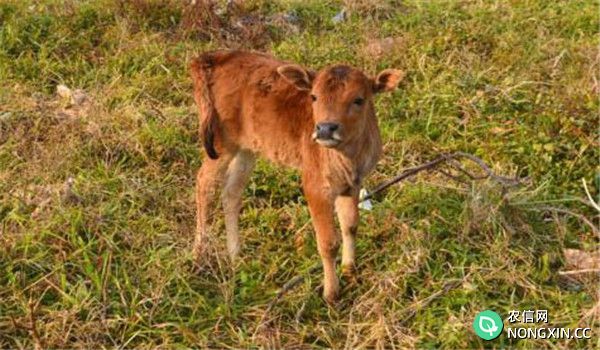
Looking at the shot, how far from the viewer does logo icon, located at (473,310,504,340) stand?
12.6 feet

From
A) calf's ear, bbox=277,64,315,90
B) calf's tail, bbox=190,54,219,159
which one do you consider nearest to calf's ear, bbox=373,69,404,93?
calf's ear, bbox=277,64,315,90

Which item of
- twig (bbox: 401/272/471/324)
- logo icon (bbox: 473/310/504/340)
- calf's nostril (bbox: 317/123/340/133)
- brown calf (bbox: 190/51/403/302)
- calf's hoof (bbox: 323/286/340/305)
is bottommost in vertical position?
calf's hoof (bbox: 323/286/340/305)

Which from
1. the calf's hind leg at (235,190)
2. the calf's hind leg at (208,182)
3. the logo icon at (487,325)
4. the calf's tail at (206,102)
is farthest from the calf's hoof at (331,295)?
the calf's tail at (206,102)

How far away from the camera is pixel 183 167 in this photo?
227 inches

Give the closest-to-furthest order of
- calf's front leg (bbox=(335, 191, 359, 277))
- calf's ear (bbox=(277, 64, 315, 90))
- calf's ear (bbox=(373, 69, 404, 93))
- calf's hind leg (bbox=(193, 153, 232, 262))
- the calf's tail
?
calf's ear (bbox=(373, 69, 404, 93)), calf's ear (bbox=(277, 64, 315, 90)), calf's front leg (bbox=(335, 191, 359, 277)), the calf's tail, calf's hind leg (bbox=(193, 153, 232, 262))

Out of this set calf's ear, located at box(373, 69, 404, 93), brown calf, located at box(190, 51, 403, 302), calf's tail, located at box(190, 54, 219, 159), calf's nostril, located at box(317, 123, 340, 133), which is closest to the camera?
calf's nostril, located at box(317, 123, 340, 133)

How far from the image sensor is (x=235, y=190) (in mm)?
4930

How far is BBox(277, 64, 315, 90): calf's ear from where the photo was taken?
423 centimetres

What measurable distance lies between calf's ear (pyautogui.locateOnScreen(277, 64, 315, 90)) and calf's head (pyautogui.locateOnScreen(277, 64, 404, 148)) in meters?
0.07

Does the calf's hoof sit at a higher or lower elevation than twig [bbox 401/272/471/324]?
lower

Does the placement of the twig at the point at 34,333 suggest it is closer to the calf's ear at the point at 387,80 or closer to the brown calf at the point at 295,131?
the brown calf at the point at 295,131

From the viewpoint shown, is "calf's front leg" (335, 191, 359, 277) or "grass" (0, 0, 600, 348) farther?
"calf's front leg" (335, 191, 359, 277)

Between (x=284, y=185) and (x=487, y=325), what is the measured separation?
2.06 meters

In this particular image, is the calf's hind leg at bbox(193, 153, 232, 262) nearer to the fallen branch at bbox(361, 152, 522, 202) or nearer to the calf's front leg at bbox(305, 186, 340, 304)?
the calf's front leg at bbox(305, 186, 340, 304)
